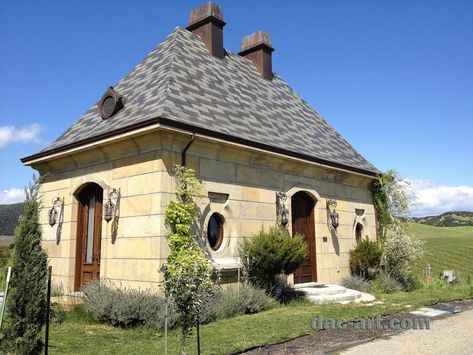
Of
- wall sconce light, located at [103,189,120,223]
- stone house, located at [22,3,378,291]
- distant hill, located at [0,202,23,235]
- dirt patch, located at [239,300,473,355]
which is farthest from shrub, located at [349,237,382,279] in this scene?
distant hill, located at [0,202,23,235]

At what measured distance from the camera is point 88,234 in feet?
37.5

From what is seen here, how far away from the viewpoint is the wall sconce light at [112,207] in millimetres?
10023

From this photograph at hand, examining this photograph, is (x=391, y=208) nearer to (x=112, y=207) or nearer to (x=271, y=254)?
(x=271, y=254)

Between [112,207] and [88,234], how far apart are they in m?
1.89

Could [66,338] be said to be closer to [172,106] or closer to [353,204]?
[172,106]

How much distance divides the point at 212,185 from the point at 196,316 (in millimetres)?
5192

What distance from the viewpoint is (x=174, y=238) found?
353 inches

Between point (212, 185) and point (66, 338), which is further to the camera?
point (212, 185)

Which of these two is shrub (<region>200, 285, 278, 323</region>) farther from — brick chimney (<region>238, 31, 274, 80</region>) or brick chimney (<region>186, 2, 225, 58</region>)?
brick chimney (<region>238, 31, 274, 80</region>)

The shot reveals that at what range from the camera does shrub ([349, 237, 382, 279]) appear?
14180 mm

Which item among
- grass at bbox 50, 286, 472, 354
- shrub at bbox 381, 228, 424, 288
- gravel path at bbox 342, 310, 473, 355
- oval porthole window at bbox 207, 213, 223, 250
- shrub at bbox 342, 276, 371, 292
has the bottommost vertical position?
gravel path at bbox 342, 310, 473, 355

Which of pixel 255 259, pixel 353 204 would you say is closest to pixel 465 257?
pixel 353 204

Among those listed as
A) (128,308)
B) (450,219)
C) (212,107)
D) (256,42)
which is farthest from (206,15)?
(450,219)

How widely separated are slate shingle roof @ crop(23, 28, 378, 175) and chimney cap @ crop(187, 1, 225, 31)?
801mm
